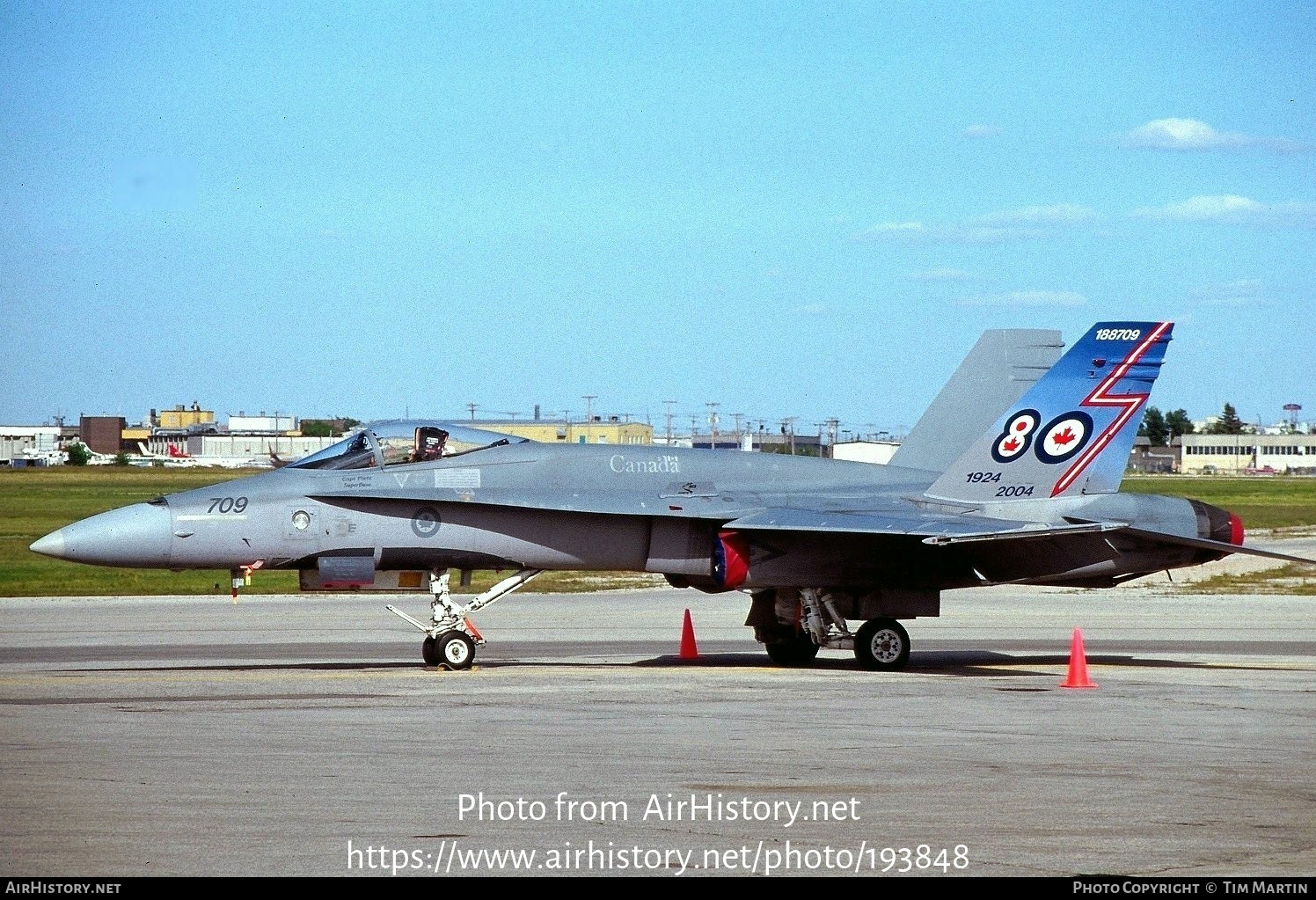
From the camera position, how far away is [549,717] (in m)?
12.4

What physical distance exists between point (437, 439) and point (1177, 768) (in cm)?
884

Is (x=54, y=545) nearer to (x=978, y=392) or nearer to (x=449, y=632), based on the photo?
(x=449, y=632)

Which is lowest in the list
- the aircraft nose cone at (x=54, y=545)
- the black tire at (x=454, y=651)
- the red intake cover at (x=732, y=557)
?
the black tire at (x=454, y=651)

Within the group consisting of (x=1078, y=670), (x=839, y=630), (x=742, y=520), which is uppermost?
(x=742, y=520)

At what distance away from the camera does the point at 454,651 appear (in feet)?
52.9

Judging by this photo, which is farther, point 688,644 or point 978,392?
point 978,392

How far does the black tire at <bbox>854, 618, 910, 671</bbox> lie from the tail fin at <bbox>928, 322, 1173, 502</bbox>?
1.88 metres

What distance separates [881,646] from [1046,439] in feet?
10.5

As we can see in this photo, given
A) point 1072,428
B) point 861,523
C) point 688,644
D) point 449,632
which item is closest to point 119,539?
point 449,632

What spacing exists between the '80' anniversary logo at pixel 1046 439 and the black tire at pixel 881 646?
2.49m

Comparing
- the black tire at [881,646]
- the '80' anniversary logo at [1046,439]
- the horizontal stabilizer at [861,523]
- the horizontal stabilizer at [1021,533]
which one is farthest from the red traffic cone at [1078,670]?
the '80' anniversary logo at [1046,439]

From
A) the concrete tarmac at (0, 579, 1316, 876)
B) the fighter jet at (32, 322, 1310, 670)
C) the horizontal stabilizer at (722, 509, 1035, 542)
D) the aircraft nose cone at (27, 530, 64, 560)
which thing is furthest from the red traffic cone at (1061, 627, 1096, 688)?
the aircraft nose cone at (27, 530, 64, 560)

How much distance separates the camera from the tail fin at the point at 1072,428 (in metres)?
17.9

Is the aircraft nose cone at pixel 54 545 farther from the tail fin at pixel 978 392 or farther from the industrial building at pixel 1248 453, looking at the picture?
the industrial building at pixel 1248 453
